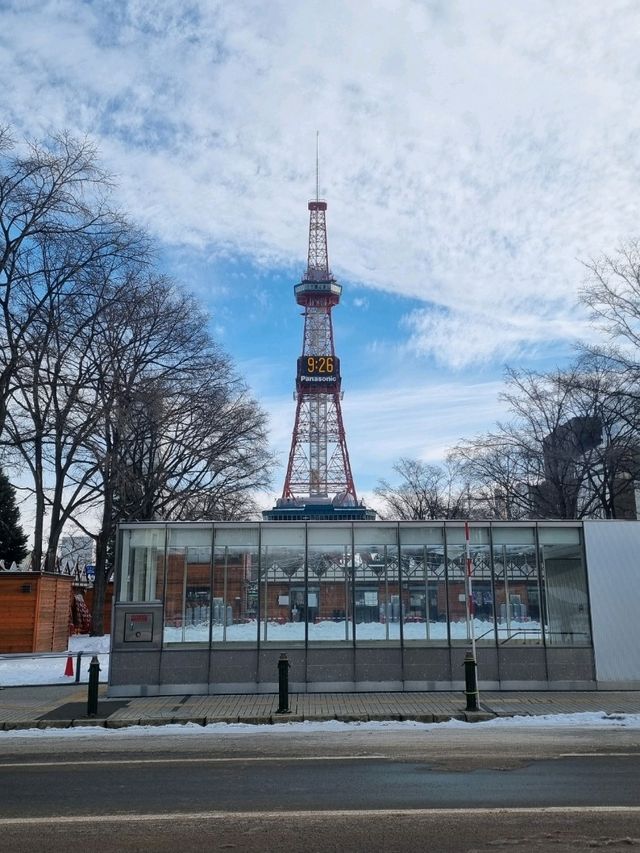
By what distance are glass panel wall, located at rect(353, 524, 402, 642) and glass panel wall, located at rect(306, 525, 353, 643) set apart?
20cm

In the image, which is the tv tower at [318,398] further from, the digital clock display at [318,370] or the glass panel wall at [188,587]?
the glass panel wall at [188,587]

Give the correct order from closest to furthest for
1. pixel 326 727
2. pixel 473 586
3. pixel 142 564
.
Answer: pixel 326 727
pixel 142 564
pixel 473 586

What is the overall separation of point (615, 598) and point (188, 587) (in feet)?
30.0

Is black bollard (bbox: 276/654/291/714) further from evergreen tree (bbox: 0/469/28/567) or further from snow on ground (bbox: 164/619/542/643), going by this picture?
evergreen tree (bbox: 0/469/28/567)

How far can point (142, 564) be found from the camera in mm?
17078

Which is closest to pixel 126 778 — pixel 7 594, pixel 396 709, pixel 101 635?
pixel 396 709

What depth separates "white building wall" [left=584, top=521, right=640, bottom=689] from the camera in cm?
1659

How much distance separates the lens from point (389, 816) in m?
7.10

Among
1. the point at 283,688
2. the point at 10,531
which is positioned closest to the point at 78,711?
the point at 283,688

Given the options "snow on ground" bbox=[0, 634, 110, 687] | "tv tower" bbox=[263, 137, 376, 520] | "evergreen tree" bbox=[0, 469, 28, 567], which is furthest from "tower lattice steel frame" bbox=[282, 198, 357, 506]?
"snow on ground" bbox=[0, 634, 110, 687]

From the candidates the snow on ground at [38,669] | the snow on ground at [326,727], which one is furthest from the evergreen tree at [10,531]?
the snow on ground at [326,727]

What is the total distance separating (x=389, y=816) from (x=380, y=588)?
10.2 m

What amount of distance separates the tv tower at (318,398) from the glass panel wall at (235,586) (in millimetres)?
58146

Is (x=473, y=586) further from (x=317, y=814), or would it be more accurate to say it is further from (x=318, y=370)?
(x=318, y=370)
